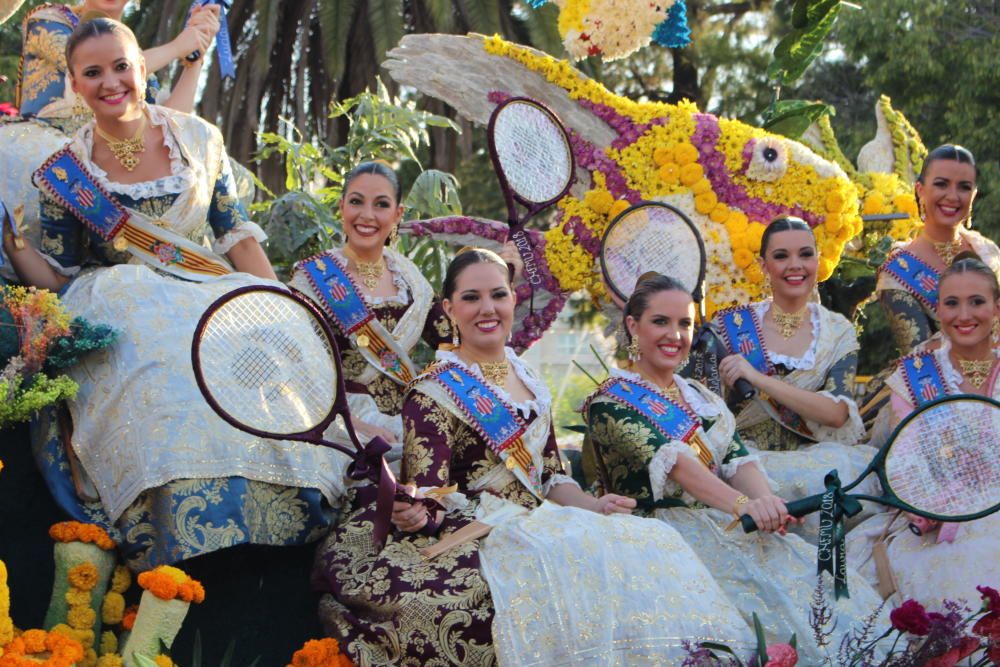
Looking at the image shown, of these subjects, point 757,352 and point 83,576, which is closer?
point 83,576

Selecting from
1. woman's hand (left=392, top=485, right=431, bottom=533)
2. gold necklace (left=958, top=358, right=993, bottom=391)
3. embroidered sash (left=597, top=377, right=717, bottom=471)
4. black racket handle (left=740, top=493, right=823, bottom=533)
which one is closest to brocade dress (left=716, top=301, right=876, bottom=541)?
gold necklace (left=958, top=358, right=993, bottom=391)

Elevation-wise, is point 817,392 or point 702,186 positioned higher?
point 702,186

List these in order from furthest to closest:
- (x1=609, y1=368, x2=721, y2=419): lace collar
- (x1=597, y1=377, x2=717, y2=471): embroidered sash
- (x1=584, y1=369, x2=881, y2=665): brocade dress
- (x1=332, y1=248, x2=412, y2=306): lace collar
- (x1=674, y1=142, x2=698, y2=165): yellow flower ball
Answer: (x1=674, y1=142, x2=698, y2=165): yellow flower ball < (x1=332, y1=248, x2=412, y2=306): lace collar < (x1=609, y1=368, x2=721, y2=419): lace collar < (x1=597, y1=377, x2=717, y2=471): embroidered sash < (x1=584, y1=369, x2=881, y2=665): brocade dress

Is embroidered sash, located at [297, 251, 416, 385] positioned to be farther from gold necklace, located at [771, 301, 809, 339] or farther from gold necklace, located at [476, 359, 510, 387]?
gold necklace, located at [771, 301, 809, 339]

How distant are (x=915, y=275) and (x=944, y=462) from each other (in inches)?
85.3

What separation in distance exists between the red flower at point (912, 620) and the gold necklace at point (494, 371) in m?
1.54

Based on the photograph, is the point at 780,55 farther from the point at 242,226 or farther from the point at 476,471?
the point at 476,471

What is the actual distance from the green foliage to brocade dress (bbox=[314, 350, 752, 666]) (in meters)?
2.90

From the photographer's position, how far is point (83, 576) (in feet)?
16.2

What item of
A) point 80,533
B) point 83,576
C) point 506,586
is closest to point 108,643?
point 83,576

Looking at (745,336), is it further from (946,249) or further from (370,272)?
(370,272)

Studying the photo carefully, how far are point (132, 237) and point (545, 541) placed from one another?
82.0 inches

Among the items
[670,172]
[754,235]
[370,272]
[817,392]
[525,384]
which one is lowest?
[525,384]

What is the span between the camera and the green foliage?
7.78m
